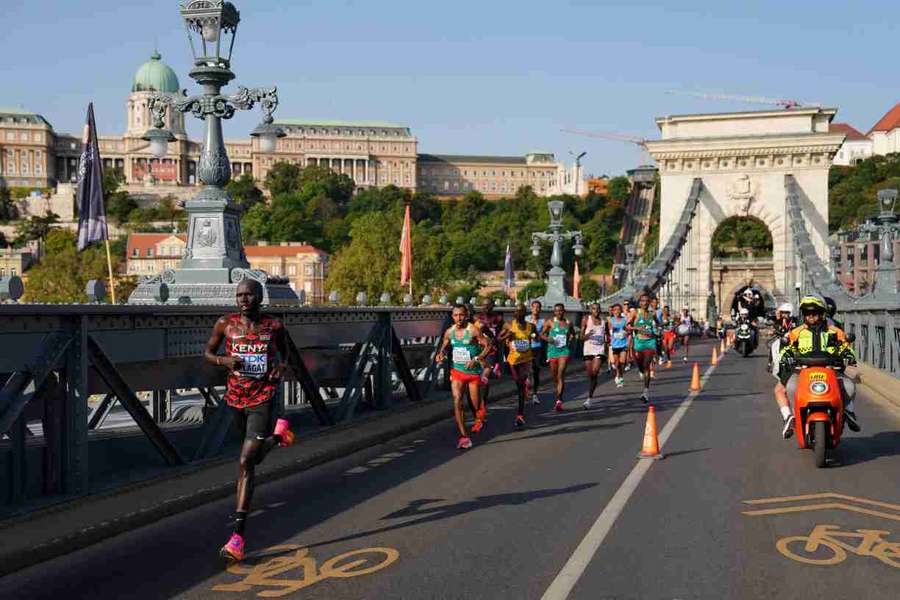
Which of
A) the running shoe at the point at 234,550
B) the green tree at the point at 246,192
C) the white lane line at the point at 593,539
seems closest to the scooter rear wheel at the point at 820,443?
the white lane line at the point at 593,539

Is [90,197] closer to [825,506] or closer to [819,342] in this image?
[819,342]

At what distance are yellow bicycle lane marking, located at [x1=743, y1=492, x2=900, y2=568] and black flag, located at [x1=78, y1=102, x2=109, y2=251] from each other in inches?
470

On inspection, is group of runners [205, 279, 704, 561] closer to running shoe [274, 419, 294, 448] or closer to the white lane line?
running shoe [274, 419, 294, 448]

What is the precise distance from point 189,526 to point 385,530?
4.92 feet

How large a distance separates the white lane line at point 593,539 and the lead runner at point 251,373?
2.06 meters

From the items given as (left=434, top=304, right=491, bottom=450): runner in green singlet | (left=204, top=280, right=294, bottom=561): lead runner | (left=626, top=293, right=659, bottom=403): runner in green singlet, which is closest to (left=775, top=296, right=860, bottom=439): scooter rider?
(left=434, top=304, right=491, bottom=450): runner in green singlet

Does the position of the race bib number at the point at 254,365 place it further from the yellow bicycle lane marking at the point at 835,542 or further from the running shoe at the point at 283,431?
the yellow bicycle lane marking at the point at 835,542

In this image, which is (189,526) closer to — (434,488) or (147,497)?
(147,497)

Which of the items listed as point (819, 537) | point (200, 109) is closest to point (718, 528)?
point (819, 537)

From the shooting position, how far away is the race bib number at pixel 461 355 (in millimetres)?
13914

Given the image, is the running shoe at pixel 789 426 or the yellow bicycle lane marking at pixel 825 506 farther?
the running shoe at pixel 789 426

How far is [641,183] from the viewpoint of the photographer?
172 meters

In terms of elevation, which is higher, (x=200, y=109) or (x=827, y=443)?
(x=200, y=109)

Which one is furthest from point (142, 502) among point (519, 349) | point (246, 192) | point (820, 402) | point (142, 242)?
point (246, 192)
